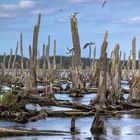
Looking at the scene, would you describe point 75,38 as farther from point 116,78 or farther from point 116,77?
point 116,78

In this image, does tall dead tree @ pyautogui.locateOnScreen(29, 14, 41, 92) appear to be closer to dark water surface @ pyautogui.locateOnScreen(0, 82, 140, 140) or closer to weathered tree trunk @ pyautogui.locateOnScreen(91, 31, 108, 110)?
weathered tree trunk @ pyautogui.locateOnScreen(91, 31, 108, 110)

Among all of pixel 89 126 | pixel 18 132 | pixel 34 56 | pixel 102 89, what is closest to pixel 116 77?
pixel 102 89

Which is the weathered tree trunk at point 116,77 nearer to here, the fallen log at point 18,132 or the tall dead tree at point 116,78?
the tall dead tree at point 116,78

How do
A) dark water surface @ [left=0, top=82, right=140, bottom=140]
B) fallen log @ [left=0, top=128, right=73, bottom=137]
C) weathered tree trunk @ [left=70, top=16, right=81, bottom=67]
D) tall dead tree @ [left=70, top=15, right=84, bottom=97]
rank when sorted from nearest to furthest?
fallen log @ [left=0, top=128, right=73, bottom=137]
dark water surface @ [left=0, top=82, right=140, bottom=140]
weathered tree trunk @ [left=70, top=16, right=81, bottom=67]
tall dead tree @ [left=70, top=15, right=84, bottom=97]

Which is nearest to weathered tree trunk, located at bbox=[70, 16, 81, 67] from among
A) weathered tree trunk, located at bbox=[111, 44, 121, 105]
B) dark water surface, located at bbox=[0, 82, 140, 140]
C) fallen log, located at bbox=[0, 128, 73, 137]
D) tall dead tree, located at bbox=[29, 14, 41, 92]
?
tall dead tree, located at bbox=[29, 14, 41, 92]

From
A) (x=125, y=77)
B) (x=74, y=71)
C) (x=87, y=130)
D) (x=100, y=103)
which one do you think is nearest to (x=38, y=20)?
(x=74, y=71)

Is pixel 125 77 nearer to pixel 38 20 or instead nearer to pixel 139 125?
pixel 38 20

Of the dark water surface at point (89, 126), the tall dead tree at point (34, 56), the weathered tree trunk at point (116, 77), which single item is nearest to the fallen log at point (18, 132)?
the dark water surface at point (89, 126)

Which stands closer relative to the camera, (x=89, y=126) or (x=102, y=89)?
(x=89, y=126)

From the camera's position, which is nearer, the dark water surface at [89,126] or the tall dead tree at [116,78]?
the dark water surface at [89,126]

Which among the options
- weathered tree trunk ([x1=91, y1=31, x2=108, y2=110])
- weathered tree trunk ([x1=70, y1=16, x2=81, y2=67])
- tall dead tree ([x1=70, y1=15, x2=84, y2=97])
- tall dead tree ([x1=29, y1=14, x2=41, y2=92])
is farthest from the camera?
tall dead tree ([x1=70, y1=15, x2=84, y2=97])

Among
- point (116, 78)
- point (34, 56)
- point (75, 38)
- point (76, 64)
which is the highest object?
point (75, 38)

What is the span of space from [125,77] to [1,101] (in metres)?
73.1

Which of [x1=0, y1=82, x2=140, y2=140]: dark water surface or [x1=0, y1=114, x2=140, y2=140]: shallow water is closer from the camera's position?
[x1=0, y1=82, x2=140, y2=140]: dark water surface
